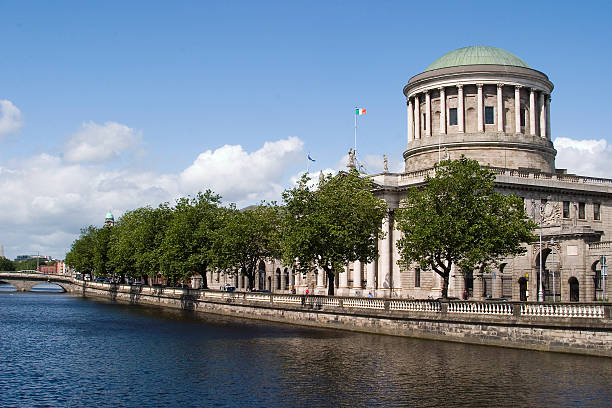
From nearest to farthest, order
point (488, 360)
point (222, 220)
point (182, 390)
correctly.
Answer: point (182, 390) → point (488, 360) → point (222, 220)

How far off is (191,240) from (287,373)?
196ft

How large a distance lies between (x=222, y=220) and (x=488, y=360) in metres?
57.2

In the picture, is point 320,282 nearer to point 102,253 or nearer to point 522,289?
point 522,289

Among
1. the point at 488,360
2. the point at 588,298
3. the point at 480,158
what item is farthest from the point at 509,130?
the point at 488,360

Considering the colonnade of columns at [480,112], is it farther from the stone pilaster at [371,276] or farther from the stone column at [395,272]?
the stone pilaster at [371,276]

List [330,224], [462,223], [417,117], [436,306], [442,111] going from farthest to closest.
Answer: [417,117] → [442,111] → [330,224] → [462,223] → [436,306]

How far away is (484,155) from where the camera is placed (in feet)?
323

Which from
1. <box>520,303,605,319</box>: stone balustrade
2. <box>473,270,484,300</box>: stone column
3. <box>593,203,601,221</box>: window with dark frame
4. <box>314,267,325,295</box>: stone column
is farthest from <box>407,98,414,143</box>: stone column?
<box>520,303,605,319</box>: stone balustrade

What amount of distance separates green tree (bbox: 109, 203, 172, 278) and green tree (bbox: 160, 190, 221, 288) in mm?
4452

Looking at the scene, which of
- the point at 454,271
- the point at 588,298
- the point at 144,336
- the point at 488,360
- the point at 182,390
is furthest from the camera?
the point at 454,271

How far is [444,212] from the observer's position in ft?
186

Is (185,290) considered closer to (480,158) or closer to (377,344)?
(480,158)

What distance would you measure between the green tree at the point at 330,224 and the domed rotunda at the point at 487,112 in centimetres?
3097

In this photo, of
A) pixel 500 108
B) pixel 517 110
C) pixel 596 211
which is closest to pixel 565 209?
pixel 596 211
